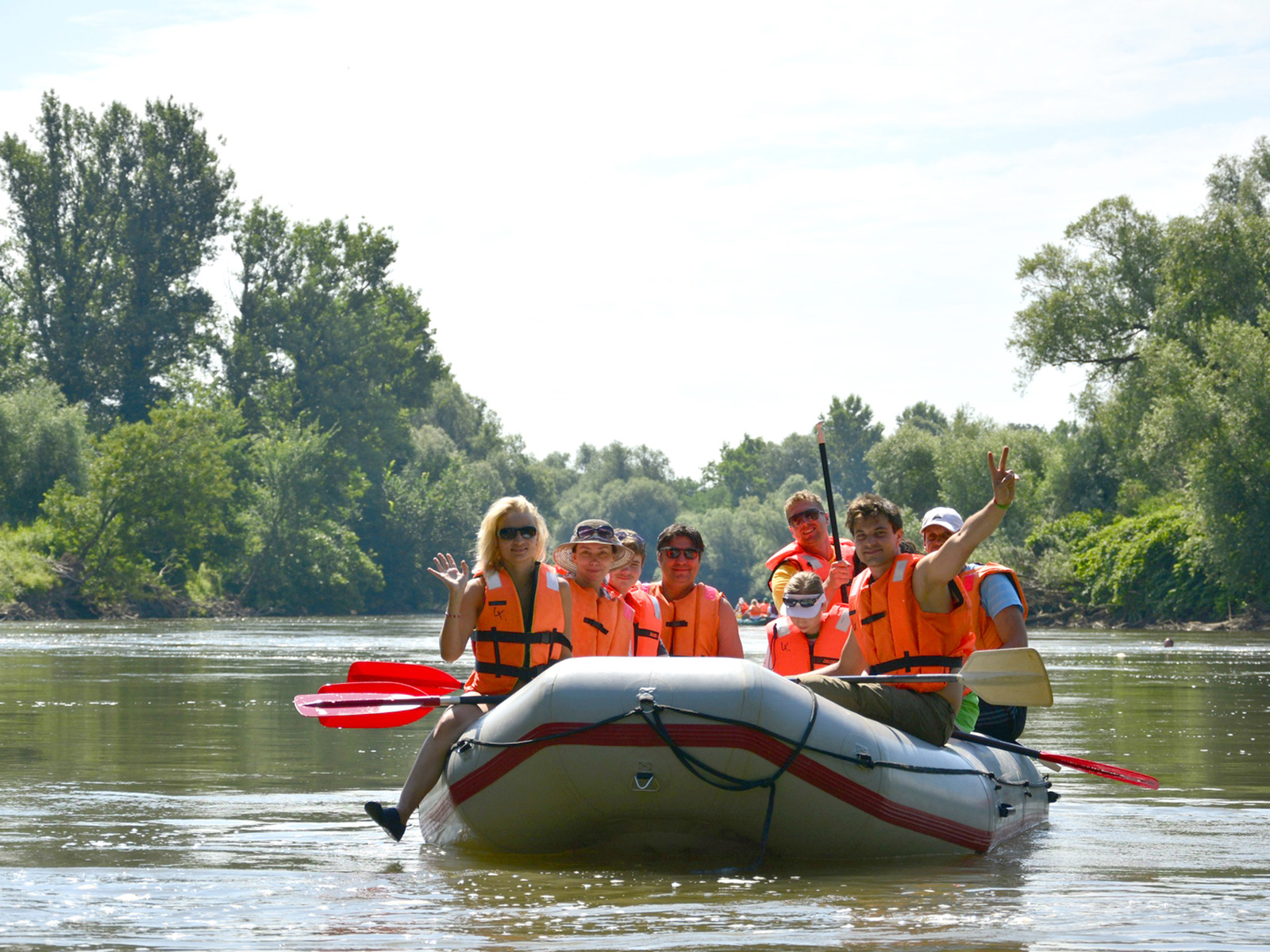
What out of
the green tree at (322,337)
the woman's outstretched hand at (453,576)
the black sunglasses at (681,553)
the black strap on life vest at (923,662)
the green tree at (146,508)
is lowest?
the black strap on life vest at (923,662)

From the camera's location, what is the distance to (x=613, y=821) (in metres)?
5.71

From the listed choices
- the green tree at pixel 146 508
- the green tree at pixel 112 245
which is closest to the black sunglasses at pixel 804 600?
the green tree at pixel 146 508

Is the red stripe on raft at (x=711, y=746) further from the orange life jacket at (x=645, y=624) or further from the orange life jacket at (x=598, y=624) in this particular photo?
the orange life jacket at (x=645, y=624)

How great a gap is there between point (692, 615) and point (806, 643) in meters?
0.56

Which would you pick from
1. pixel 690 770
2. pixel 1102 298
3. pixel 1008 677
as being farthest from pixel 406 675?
pixel 1102 298

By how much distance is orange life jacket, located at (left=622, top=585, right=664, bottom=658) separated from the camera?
6.76 m

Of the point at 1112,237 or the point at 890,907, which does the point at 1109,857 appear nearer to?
the point at 890,907

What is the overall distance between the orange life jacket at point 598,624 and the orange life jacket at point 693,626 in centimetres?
41

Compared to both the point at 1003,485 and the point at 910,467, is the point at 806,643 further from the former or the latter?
the point at 910,467

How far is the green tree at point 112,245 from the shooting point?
5500cm

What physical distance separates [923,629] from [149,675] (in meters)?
13.1

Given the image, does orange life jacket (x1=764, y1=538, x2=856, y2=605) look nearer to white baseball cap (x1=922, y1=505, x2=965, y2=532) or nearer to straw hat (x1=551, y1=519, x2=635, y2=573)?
white baseball cap (x1=922, y1=505, x2=965, y2=532)

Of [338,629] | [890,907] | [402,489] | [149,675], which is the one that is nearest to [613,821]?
[890,907]

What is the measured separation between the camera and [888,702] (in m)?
6.03
